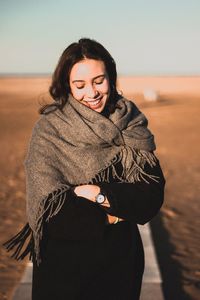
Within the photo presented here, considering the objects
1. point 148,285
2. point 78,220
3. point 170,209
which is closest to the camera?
point 78,220

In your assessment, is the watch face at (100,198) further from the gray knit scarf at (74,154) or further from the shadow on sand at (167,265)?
the shadow on sand at (167,265)

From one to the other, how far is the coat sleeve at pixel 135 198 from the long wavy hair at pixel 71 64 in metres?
0.40

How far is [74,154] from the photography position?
6.55 ft

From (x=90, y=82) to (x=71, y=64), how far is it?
0.12m

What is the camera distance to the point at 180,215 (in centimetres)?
604

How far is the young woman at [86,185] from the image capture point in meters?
1.92

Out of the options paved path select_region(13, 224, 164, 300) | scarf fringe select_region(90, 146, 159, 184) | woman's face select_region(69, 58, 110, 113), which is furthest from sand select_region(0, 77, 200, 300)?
scarf fringe select_region(90, 146, 159, 184)

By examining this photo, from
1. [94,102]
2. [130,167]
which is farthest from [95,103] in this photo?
[130,167]

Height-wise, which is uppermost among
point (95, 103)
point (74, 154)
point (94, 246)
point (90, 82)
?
point (90, 82)

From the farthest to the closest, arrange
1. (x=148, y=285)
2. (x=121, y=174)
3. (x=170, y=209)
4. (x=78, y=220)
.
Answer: (x=170, y=209)
(x=148, y=285)
(x=121, y=174)
(x=78, y=220)

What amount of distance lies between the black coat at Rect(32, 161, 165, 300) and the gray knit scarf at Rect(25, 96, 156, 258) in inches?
2.4

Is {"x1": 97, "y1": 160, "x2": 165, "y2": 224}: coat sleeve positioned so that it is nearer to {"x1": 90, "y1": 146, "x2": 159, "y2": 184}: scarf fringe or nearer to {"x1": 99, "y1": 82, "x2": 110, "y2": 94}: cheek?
{"x1": 90, "y1": 146, "x2": 159, "y2": 184}: scarf fringe

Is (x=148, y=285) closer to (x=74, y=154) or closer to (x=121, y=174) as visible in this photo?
(x=121, y=174)

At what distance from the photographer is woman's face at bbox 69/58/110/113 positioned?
195 cm
